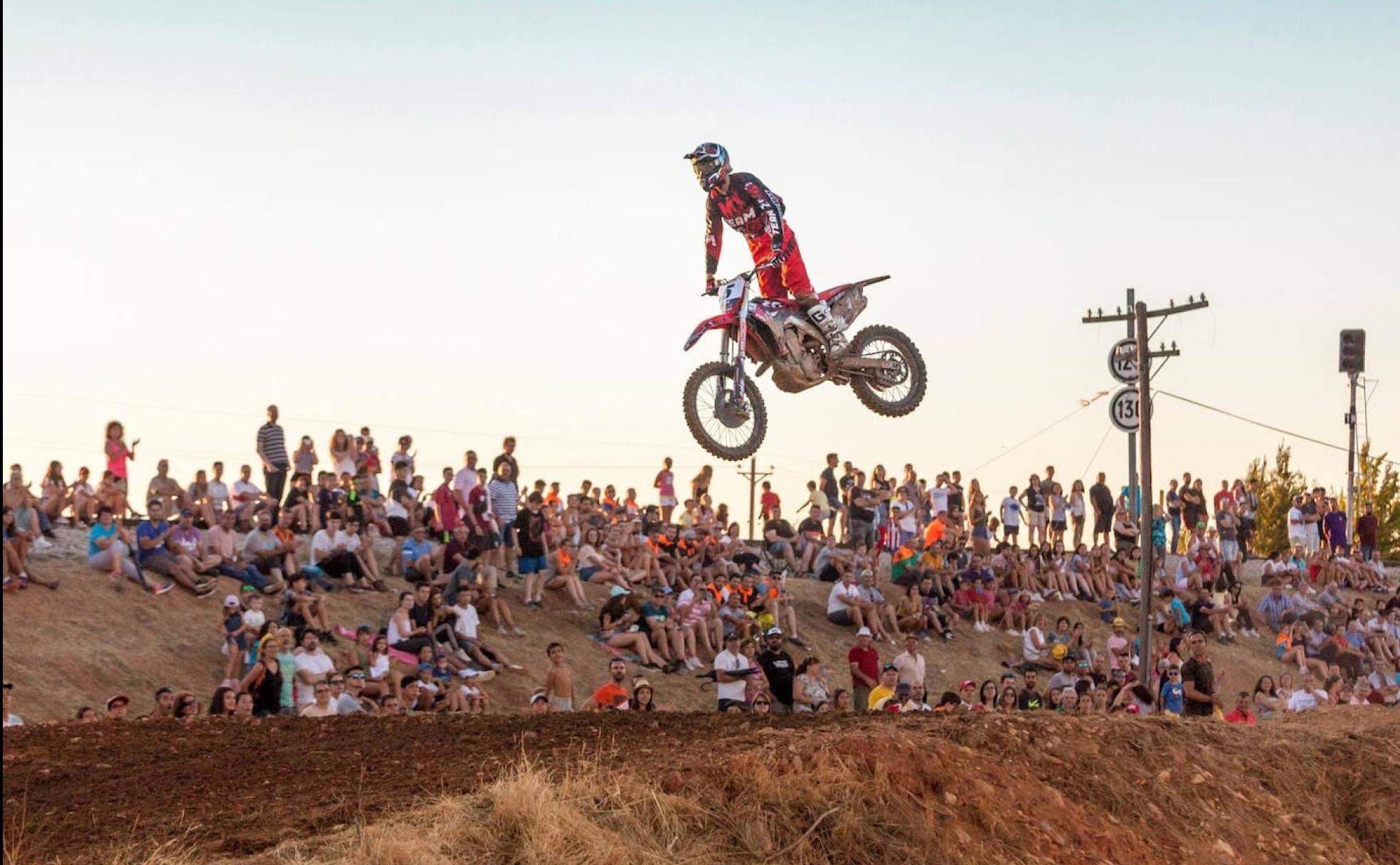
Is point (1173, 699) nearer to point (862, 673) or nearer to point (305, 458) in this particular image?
point (862, 673)

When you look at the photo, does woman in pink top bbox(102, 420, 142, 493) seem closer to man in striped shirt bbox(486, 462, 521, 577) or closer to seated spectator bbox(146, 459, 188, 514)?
seated spectator bbox(146, 459, 188, 514)

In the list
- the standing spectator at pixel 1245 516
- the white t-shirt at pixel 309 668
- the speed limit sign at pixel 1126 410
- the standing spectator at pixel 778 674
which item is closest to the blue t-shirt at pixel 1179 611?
the speed limit sign at pixel 1126 410

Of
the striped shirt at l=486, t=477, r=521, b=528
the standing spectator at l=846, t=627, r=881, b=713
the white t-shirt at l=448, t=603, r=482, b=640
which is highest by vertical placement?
the striped shirt at l=486, t=477, r=521, b=528

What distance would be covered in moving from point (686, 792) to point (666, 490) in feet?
52.4

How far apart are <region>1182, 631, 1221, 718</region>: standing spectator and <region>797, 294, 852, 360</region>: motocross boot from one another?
6359 millimetres

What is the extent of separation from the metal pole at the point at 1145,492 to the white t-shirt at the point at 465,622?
33.3 ft

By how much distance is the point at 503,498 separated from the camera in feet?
69.7

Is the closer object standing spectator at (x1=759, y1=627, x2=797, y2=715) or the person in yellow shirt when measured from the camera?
standing spectator at (x1=759, y1=627, x2=797, y2=715)

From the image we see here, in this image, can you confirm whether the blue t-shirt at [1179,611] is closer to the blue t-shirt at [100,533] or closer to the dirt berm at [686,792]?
the dirt berm at [686,792]

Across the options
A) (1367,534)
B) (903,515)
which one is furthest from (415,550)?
(1367,534)

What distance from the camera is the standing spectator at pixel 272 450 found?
20.9 m

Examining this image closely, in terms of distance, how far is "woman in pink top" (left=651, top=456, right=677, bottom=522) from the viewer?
83.3 ft

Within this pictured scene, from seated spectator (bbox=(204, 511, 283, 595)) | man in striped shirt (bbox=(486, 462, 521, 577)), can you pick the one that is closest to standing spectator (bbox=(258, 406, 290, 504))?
seated spectator (bbox=(204, 511, 283, 595))

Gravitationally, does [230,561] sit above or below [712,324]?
below
